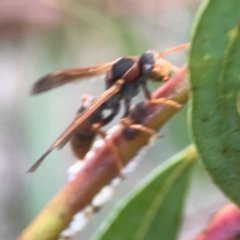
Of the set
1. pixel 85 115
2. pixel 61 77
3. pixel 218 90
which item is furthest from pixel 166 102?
pixel 61 77

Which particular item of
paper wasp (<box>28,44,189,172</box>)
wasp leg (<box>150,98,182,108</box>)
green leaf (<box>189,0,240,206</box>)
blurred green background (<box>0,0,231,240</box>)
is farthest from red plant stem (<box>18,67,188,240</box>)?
blurred green background (<box>0,0,231,240</box>)

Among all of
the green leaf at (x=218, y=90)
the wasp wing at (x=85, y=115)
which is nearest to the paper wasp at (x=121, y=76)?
the wasp wing at (x=85, y=115)

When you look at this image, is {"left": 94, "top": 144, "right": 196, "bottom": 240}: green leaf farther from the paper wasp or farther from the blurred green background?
the blurred green background

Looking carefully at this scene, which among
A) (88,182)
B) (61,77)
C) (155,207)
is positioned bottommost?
(155,207)

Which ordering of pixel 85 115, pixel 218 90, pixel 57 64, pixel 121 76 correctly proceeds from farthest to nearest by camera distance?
pixel 57 64 < pixel 121 76 < pixel 85 115 < pixel 218 90

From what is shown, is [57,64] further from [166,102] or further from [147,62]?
[166,102]

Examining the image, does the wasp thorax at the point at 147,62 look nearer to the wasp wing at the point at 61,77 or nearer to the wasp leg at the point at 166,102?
the wasp wing at the point at 61,77
